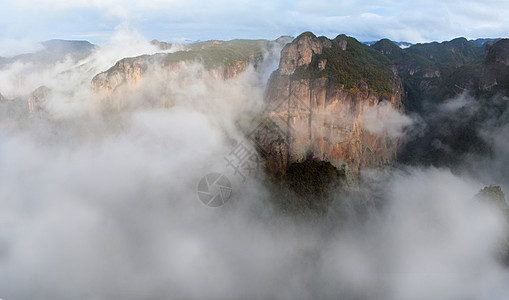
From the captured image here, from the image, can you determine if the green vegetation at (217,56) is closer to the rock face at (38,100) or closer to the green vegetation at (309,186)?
the green vegetation at (309,186)

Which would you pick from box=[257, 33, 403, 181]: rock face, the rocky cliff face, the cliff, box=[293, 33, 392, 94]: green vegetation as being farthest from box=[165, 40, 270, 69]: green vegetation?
box=[293, 33, 392, 94]: green vegetation

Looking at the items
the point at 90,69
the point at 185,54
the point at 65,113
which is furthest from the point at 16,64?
the point at 185,54

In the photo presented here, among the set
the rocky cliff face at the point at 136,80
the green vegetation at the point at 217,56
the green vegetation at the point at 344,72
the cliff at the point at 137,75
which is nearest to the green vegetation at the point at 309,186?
the green vegetation at the point at 344,72

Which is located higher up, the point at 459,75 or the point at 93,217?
the point at 459,75

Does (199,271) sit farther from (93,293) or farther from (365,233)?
(365,233)

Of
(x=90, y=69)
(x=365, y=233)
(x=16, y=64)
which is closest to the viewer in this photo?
(x=365, y=233)

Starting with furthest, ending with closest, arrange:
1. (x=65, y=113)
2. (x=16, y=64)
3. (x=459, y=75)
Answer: (x=16, y=64) → (x=459, y=75) → (x=65, y=113)
